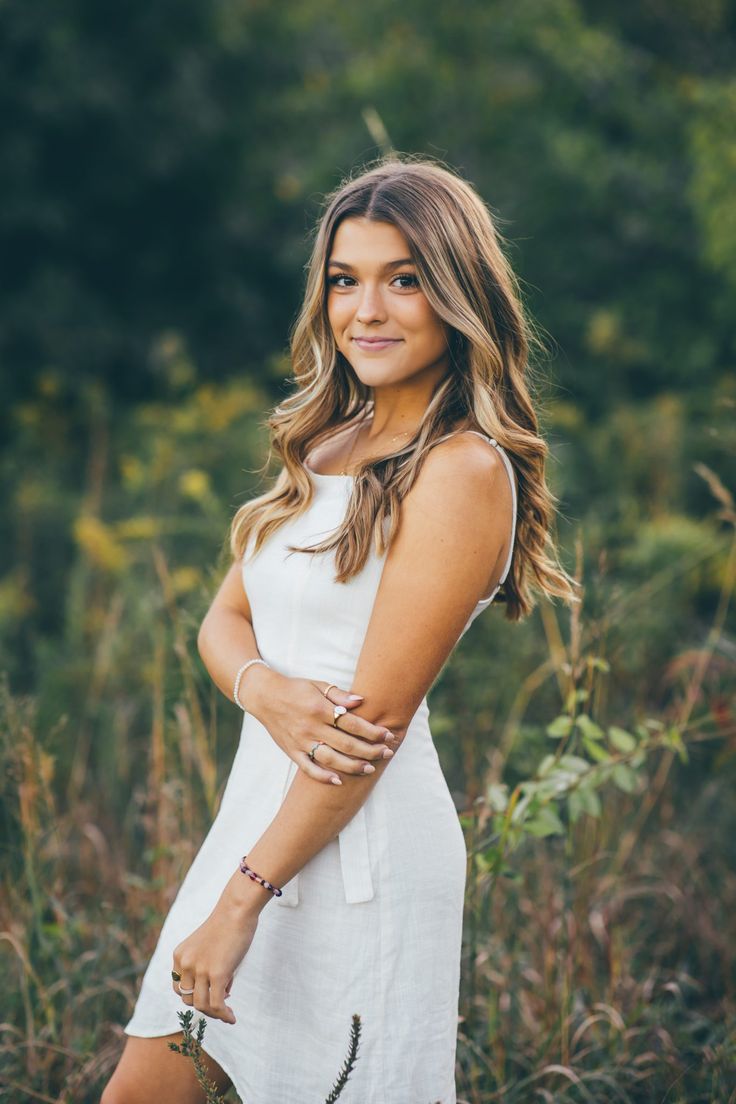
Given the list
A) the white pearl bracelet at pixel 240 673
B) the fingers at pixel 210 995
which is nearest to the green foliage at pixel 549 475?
the white pearl bracelet at pixel 240 673

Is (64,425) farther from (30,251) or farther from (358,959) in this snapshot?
(358,959)

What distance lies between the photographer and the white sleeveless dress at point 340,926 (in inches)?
65.9

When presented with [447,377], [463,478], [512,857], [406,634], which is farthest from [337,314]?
[512,857]

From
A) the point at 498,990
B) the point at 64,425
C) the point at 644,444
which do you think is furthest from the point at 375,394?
the point at 64,425

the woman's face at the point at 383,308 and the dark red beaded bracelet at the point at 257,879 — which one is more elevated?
the woman's face at the point at 383,308

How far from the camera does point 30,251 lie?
9961 millimetres

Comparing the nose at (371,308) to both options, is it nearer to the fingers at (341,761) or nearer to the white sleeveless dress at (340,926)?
the white sleeveless dress at (340,926)

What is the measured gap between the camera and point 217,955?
160 cm

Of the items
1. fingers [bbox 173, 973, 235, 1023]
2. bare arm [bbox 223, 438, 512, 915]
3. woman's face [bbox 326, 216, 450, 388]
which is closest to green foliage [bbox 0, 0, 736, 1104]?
woman's face [bbox 326, 216, 450, 388]

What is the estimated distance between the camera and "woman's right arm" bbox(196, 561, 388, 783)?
1.60 m

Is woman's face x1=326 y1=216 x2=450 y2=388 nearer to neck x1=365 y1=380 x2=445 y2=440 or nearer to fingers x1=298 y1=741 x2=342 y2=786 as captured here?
neck x1=365 y1=380 x2=445 y2=440

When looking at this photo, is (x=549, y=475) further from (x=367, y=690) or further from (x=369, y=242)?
(x=367, y=690)

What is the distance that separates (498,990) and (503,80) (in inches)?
360

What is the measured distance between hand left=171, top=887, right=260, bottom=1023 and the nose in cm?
93
